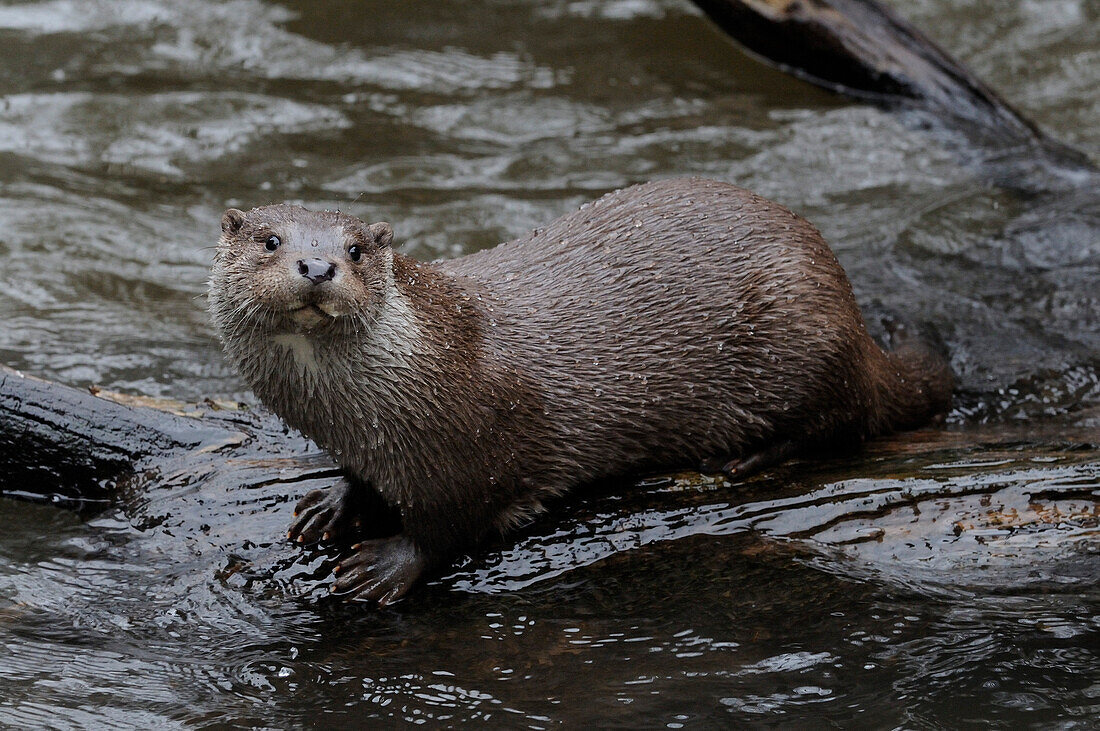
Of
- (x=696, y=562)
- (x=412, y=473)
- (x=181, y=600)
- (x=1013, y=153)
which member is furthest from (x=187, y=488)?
(x=1013, y=153)

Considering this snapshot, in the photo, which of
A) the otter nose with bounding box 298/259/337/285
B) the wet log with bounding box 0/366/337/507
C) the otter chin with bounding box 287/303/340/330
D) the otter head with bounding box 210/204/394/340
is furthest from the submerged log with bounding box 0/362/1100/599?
the otter nose with bounding box 298/259/337/285

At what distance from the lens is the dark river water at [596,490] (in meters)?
3.07

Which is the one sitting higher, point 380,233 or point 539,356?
point 380,233

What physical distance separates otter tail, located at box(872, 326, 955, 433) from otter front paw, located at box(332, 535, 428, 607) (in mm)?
1598

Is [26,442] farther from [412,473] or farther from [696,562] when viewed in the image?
[696,562]

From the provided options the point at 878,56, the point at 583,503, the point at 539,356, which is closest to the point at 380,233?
the point at 539,356

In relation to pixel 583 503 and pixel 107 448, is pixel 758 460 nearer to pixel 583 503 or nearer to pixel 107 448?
pixel 583 503

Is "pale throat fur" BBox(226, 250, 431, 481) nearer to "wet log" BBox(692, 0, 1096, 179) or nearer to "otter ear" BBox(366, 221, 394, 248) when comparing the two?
"otter ear" BBox(366, 221, 394, 248)

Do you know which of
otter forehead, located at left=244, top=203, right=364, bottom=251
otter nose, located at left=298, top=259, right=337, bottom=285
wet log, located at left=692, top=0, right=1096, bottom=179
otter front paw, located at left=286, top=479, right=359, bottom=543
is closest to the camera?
otter nose, located at left=298, top=259, right=337, bottom=285

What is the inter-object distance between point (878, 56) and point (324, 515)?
14.8 feet

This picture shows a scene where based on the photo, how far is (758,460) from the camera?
379 cm

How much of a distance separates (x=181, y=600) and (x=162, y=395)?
4.98 feet

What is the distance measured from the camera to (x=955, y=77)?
6680mm

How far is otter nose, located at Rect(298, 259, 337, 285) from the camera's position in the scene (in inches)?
115
